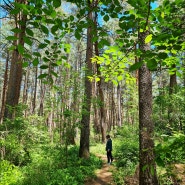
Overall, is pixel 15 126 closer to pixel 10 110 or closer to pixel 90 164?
pixel 10 110

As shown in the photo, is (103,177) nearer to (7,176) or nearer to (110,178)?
(110,178)

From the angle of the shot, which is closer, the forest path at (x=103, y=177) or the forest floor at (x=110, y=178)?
the forest floor at (x=110, y=178)

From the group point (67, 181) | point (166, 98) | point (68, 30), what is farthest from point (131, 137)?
point (68, 30)

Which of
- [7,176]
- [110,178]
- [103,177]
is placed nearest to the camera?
[7,176]

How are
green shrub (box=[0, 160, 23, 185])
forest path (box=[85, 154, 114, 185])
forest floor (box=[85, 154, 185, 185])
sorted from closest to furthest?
green shrub (box=[0, 160, 23, 185])
forest floor (box=[85, 154, 185, 185])
forest path (box=[85, 154, 114, 185])

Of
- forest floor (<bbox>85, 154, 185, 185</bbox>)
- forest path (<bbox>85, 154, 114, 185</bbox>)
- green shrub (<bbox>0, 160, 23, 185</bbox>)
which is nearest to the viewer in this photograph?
green shrub (<bbox>0, 160, 23, 185</bbox>)

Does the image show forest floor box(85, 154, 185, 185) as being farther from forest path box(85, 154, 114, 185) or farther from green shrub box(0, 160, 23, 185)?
green shrub box(0, 160, 23, 185)

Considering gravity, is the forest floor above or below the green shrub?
below

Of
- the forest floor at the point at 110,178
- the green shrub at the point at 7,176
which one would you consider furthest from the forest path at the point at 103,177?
the green shrub at the point at 7,176

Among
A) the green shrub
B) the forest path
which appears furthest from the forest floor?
the green shrub

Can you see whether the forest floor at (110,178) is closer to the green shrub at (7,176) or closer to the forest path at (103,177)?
the forest path at (103,177)

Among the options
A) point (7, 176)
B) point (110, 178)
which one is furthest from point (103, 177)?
point (7, 176)

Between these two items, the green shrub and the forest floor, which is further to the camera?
the forest floor

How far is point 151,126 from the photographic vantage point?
23.3ft
